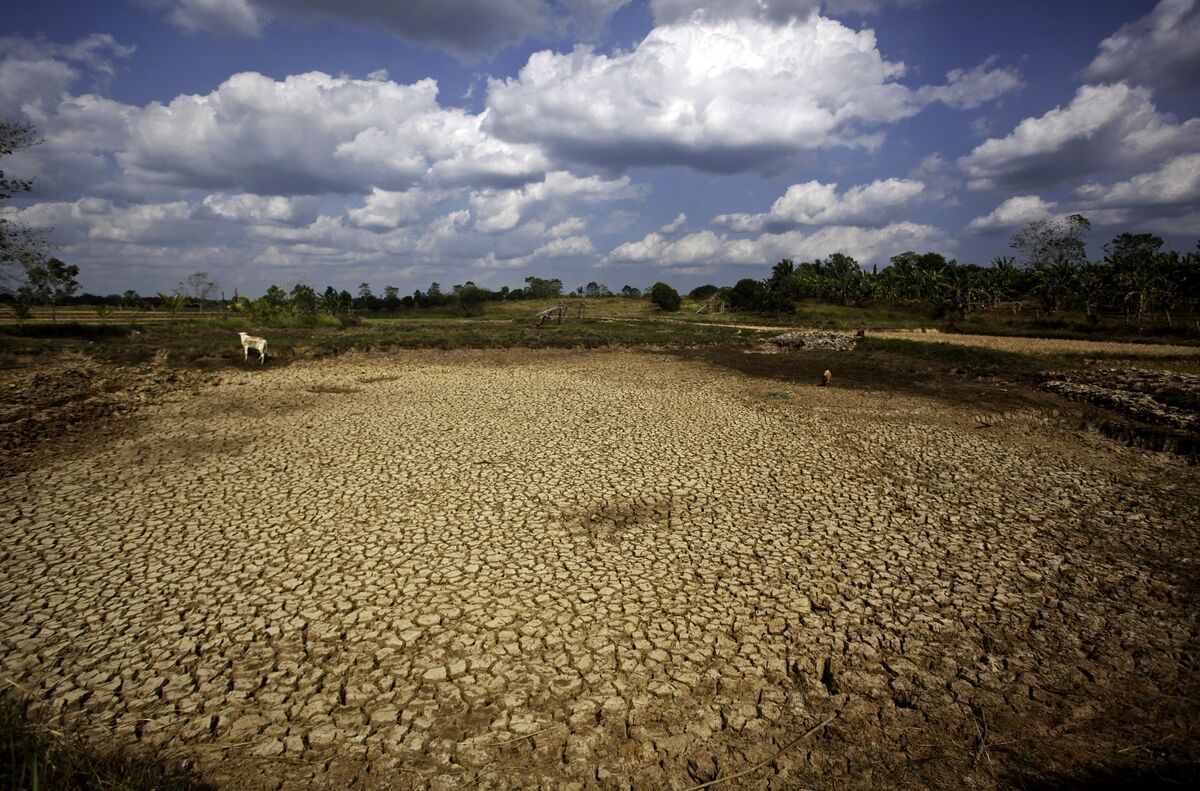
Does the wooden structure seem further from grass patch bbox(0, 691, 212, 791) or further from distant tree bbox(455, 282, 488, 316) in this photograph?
grass patch bbox(0, 691, 212, 791)

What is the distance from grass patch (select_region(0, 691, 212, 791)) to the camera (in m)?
2.50

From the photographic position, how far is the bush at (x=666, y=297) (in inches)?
2426

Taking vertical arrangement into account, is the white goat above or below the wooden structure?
below

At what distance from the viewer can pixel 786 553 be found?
602 centimetres

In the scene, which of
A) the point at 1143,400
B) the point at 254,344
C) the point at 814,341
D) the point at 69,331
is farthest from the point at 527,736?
the point at 69,331

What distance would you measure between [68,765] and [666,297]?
61.4 m

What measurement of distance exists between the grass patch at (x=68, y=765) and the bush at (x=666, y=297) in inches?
2347

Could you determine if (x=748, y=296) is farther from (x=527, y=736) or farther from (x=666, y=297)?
(x=527, y=736)

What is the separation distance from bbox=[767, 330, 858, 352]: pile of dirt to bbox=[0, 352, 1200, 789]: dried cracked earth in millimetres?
16390

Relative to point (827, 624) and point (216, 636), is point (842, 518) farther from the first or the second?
point (216, 636)

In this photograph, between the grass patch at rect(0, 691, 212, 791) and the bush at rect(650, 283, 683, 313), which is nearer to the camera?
the grass patch at rect(0, 691, 212, 791)

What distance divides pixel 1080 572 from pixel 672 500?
4.52 meters

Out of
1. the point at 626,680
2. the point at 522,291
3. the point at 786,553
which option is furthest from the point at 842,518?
the point at 522,291

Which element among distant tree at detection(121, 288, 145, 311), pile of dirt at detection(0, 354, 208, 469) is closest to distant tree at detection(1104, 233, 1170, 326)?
pile of dirt at detection(0, 354, 208, 469)
